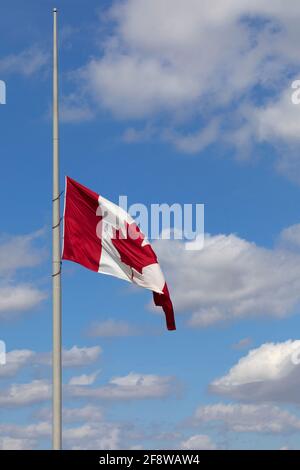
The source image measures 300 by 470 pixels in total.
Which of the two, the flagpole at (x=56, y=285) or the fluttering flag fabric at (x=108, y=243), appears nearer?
the flagpole at (x=56, y=285)

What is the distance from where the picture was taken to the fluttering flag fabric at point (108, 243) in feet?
143

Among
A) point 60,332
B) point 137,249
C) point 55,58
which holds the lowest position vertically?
point 60,332

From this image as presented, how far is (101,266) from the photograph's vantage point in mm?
43656

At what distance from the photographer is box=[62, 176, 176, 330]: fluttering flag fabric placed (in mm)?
43469

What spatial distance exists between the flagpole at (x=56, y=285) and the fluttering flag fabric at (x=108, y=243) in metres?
0.35

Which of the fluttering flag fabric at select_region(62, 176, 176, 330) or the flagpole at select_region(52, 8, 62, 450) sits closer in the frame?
the flagpole at select_region(52, 8, 62, 450)

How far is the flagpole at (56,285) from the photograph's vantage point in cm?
4106

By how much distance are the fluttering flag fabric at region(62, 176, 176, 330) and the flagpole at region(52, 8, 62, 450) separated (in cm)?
35
